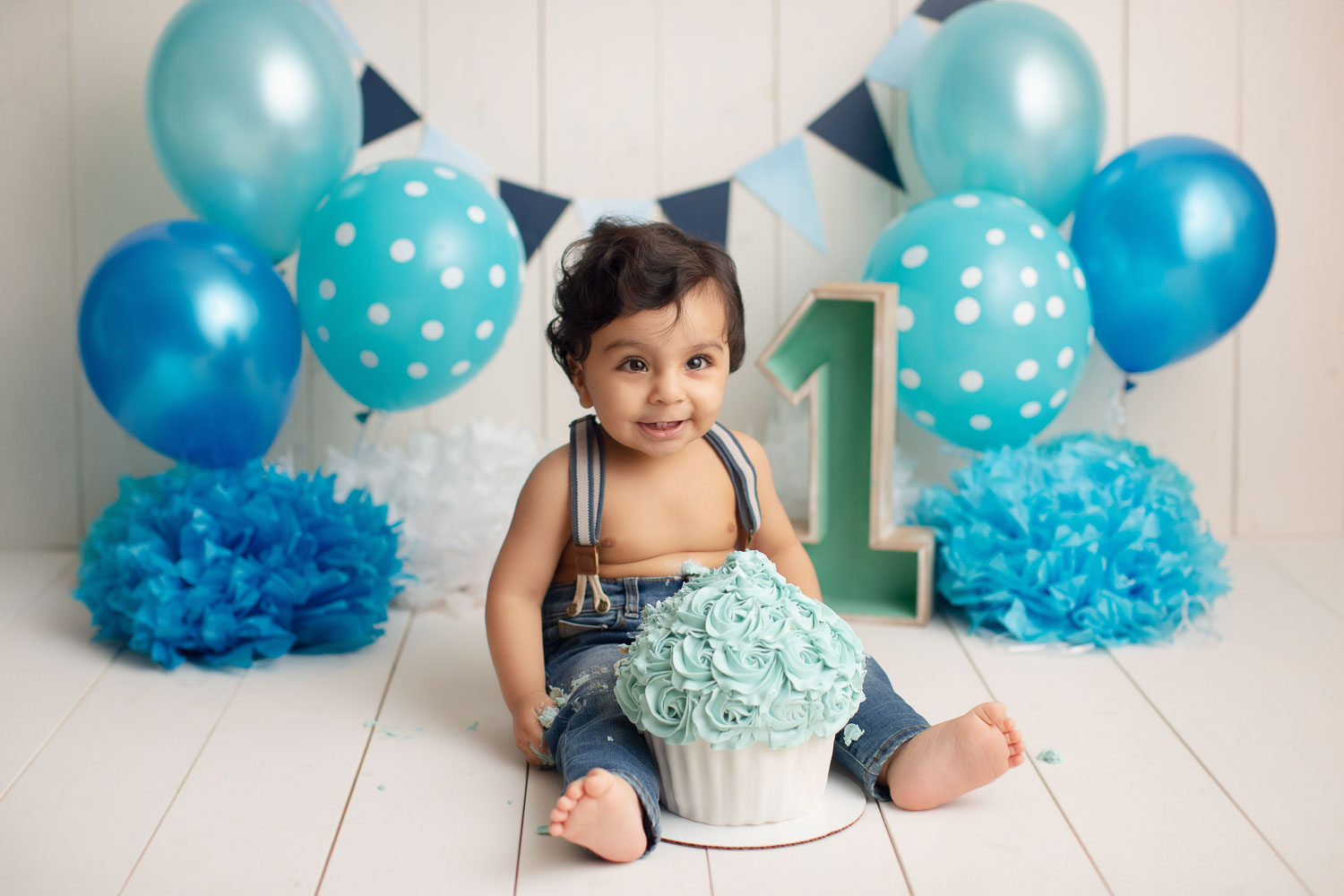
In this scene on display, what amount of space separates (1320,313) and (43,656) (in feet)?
8.14

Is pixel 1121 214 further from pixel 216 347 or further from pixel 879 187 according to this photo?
pixel 216 347

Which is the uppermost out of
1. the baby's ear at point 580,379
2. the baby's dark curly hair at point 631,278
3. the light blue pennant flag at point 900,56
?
the light blue pennant flag at point 900,56

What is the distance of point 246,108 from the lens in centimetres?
190

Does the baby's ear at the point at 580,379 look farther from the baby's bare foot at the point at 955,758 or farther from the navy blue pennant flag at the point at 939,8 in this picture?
the navy blue pennant flag at the point at 939,8

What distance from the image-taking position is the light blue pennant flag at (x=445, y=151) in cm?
240

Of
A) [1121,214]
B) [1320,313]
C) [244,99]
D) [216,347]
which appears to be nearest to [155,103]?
[244,99]

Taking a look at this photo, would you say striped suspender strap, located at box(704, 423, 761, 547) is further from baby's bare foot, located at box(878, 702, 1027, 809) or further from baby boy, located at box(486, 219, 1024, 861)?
baby's bare foot, located at box(878, 702, 1027, 809)

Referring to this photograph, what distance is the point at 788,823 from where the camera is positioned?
4.06 feet

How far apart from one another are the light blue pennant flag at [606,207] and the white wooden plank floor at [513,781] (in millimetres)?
947

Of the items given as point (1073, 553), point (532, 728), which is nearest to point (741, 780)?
point (532, 728)

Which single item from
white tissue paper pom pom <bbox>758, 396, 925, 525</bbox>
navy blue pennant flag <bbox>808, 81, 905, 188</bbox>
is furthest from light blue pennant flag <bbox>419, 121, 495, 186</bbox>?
white tissue paper pom pom <bbox>758, 396, 925, 525</bbox>

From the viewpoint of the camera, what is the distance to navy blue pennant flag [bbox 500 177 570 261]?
2434 mm

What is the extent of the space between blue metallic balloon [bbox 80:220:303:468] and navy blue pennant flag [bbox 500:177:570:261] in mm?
658

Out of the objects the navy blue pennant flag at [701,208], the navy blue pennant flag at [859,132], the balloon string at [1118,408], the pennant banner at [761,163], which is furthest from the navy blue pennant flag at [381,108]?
the balloon string at [1118,408]
